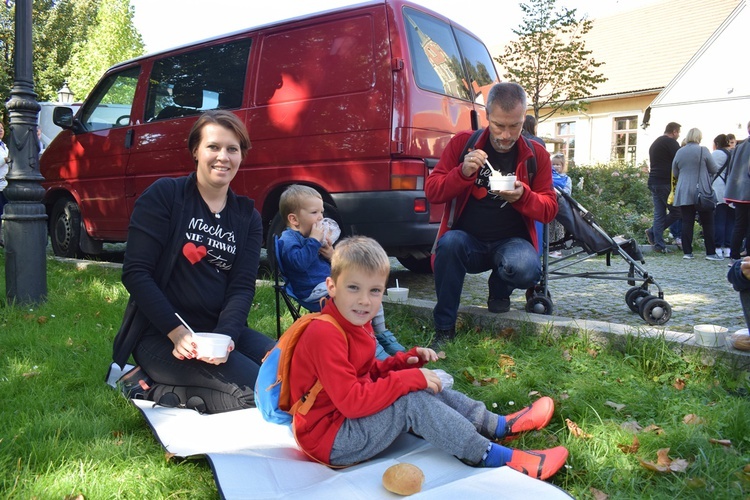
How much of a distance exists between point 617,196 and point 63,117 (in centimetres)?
1207

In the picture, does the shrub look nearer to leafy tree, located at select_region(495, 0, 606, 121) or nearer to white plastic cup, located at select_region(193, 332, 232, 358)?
leafy tree, located at select_region(495, 0, 606, 121)

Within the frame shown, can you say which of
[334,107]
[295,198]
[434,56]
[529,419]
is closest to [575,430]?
[529,419]

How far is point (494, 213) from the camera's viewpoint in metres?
4.43

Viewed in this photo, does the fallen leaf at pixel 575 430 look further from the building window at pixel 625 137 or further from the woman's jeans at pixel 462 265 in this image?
the building window at pixel 625 137

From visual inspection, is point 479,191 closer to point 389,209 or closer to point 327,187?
point 389,209

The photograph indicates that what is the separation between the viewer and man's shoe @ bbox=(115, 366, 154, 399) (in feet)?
10.5

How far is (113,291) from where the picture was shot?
18.2 ft

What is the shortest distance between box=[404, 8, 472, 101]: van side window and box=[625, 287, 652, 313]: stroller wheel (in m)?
2.31

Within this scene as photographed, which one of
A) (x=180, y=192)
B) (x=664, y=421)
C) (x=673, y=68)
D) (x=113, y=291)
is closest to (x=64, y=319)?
(x=113, y=291)

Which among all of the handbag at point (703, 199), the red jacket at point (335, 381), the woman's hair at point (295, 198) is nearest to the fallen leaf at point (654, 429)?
the red jacket at point (335, 381)

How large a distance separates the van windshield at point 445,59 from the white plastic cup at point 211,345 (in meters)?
3.29

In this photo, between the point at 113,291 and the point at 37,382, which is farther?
the point at 113,291

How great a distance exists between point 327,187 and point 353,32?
4.36 feet

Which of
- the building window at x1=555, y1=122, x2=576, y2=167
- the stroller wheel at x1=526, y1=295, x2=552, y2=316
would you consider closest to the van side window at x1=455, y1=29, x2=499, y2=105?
the stroller wheel at x1=526, y1=295, x2=552, y2=316
